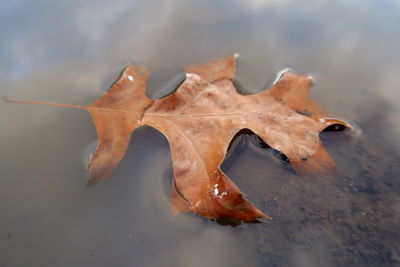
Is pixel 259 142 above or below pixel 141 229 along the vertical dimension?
above

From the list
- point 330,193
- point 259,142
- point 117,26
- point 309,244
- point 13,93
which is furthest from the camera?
point 117,26

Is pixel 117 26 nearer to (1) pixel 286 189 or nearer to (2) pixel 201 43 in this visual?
(2) pixel 201 43

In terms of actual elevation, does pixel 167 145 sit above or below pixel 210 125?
below

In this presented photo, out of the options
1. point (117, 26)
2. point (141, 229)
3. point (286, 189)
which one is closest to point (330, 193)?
point (286, 189)
